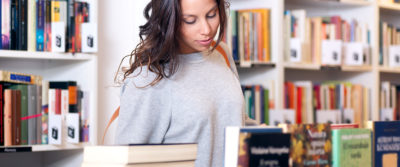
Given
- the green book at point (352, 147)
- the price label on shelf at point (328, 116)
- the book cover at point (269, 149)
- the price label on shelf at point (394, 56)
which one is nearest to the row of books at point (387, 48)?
the price label on shelf at point (394, 56)

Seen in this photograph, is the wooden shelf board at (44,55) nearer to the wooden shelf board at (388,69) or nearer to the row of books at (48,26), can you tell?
the row of books at (48,26)

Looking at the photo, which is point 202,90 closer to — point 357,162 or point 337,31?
point 357,162

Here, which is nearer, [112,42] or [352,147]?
[352,147]

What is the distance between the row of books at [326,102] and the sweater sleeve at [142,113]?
1649 millimetres

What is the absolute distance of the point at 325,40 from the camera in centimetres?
338

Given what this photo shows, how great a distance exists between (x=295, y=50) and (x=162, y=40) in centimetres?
174

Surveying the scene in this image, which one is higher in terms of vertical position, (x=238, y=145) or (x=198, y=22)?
(x=198, y=22)

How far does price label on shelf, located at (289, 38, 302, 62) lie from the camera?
124 inches

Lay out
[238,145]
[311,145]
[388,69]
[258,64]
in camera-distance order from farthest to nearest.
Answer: [388,69], [258,64], [311,145], [238,145]

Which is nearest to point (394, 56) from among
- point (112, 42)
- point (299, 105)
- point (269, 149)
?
point (299, 105)

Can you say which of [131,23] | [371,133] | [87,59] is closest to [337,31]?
[131,23]

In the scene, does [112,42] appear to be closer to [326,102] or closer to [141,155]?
[326,102]

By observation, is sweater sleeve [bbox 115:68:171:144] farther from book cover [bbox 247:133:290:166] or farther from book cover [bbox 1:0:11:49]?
book cover [bbox 1:0:11:49]

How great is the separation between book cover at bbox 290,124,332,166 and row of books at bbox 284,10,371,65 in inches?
80.6
